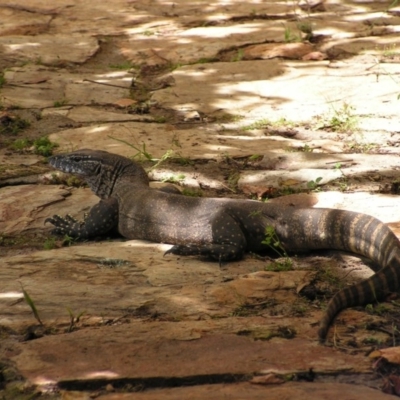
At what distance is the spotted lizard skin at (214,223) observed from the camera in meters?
5.20

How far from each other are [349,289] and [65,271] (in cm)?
186

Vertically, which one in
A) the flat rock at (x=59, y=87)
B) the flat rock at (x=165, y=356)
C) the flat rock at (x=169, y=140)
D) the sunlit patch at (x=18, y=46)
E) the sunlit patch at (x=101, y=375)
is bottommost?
the flat rock at (x=169, y=140)

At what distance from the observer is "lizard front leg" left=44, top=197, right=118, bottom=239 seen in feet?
22.0

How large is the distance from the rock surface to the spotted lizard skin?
116mm

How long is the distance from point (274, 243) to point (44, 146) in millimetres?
3131

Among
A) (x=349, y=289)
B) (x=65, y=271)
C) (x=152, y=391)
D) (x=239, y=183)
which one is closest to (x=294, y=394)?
(x=152, y=391)

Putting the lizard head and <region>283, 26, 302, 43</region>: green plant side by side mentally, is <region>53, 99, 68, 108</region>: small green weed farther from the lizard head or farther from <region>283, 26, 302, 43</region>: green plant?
<region>283, 26, 302, 43</region>: green plant

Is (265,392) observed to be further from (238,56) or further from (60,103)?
(238,56)

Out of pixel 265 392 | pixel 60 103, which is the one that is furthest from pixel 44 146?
pixel 265 392

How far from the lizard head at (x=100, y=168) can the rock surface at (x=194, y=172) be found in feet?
0.70

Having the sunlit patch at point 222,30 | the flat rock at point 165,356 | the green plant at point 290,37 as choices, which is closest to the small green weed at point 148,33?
the sunlit patch at point 222,30

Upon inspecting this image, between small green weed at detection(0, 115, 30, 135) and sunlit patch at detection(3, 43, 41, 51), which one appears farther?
sunlit patch at detection(3, 43, 41, 51)

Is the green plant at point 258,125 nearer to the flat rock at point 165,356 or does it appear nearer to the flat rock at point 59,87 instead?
the flat rock at point 59,87

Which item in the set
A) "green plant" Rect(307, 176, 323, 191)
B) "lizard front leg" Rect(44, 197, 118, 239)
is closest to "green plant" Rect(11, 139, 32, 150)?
"lizard front leg" Rect(44, 197, 118, 239)
